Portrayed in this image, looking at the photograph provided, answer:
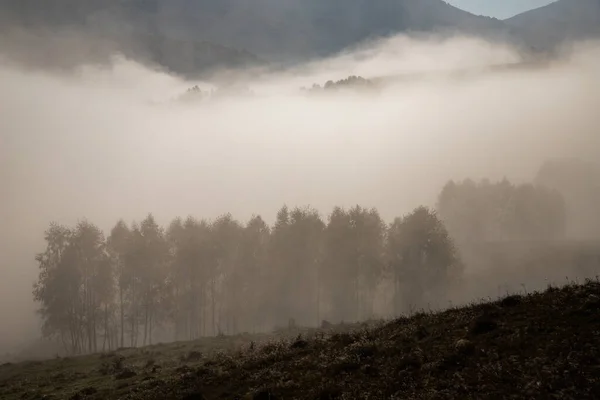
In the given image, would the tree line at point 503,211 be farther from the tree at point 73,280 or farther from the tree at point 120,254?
the tree at point 73,280

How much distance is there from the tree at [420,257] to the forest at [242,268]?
0.60ft

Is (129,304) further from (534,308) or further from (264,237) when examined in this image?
(534,308)

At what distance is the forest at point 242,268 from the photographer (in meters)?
74.1

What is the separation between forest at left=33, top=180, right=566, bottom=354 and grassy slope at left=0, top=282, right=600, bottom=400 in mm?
53024

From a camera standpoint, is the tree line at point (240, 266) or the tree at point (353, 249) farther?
the tree at point (353, 249)

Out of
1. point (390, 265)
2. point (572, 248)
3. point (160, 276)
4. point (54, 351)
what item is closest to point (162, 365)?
point (160, 276)

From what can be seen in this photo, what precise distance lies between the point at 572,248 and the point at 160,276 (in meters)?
107

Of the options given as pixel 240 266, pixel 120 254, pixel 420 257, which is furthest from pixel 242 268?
pixel 420 257

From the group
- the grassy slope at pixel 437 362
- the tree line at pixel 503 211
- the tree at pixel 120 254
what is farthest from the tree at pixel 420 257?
the tree line at pixel 503 211

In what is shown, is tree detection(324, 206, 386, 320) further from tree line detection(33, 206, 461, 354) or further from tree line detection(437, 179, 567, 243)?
tree line detection(437, 179, 567, 243)

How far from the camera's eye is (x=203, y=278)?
81.4 metres

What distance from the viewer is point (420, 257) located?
253 feet

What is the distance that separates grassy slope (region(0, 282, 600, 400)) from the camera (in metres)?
13.1

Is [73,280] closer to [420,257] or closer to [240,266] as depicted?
[240,266]
